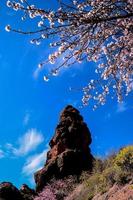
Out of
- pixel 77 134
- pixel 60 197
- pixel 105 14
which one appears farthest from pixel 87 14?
pixel 77 134

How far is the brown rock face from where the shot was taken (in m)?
38.4

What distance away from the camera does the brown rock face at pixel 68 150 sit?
3841 cm

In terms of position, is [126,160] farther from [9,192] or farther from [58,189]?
[9,192]

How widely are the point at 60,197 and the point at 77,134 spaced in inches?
260

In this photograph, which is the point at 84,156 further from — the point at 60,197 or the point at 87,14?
the point at 87,14

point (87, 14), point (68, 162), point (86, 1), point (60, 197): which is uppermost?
point (68, 162)

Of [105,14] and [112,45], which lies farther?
[112,45]

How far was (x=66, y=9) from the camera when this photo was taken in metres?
10.9

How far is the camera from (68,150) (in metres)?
39.5

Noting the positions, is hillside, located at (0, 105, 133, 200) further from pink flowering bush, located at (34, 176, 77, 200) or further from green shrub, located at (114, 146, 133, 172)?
green shrub, located at (114, 146, 133, 172)

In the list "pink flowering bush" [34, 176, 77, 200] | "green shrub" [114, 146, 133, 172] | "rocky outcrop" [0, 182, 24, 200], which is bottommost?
"green shrub" [114, 146, 133, 172]

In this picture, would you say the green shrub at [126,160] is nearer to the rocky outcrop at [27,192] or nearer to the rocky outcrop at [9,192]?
the rocky outcrop at [9,192]

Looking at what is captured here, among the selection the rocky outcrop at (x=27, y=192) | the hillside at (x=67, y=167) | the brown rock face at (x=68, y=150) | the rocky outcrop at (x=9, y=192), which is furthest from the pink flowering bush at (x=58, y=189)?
the rocky outcrop at (x=9, y=192)

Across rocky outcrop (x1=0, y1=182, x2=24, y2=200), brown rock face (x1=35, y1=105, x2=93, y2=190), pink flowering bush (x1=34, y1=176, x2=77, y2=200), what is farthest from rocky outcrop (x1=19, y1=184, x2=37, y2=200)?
pink flowering bush (x1=34, y1=176, x2=77, y2=200)
